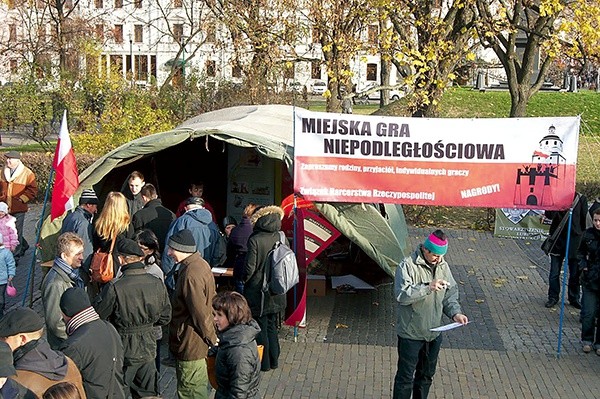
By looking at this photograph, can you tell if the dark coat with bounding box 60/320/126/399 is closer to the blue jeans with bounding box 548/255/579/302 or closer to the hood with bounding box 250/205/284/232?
the hood with bounding box 250/205/284/232

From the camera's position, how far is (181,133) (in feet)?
33.1

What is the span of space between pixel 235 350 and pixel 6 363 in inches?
60.5

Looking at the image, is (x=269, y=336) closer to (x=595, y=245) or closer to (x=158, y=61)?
(x=595, y=245)

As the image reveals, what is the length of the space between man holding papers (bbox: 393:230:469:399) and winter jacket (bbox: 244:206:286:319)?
1910 mm

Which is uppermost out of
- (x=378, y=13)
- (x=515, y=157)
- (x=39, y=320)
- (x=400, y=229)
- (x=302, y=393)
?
(x=378, y=13)

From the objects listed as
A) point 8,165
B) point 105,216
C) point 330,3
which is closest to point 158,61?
point 330,3

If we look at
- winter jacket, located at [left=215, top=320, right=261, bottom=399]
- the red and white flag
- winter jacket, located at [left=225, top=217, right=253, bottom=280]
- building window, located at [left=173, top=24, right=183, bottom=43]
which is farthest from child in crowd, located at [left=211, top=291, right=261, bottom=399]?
building window, located at [left=173, top=24, right=183, bottom=43]

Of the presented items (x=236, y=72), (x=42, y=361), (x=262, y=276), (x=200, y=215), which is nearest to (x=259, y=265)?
(x=262, y=276)

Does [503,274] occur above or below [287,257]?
below

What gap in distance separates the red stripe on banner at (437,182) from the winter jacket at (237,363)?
408 centimetres

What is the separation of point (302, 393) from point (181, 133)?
3.71 m

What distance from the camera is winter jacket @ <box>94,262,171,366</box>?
656 cm

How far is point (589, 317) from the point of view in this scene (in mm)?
9492

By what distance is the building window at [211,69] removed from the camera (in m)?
23.3
